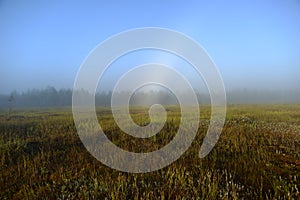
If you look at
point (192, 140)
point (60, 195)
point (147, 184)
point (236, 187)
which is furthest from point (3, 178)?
point (192, 140)

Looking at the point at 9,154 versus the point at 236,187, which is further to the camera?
the point at 9,154

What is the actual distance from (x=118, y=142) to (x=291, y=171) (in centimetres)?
427

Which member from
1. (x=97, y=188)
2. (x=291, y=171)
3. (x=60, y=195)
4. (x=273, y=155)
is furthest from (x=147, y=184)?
(x=273, y=155)

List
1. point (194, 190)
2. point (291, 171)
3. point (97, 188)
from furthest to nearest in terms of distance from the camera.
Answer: point (291, 171) → point (97, 188) → point (194, 190)

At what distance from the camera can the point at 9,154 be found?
641 cm

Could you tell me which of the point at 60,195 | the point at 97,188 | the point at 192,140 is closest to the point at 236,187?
the point at 97,188

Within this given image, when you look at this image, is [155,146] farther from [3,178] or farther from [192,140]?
[3,178]

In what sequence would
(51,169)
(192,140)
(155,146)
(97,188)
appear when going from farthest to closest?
(192,140), (155,146), (51,169), (97,188)

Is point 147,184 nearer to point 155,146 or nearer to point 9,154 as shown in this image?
point 155,146

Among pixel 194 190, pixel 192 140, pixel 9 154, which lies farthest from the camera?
pixel 192 140

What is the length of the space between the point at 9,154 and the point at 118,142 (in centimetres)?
265

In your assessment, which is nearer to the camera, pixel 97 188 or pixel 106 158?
pixel 97 188

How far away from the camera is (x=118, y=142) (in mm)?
7434

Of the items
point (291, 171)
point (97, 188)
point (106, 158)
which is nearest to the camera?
point (97, 188)
